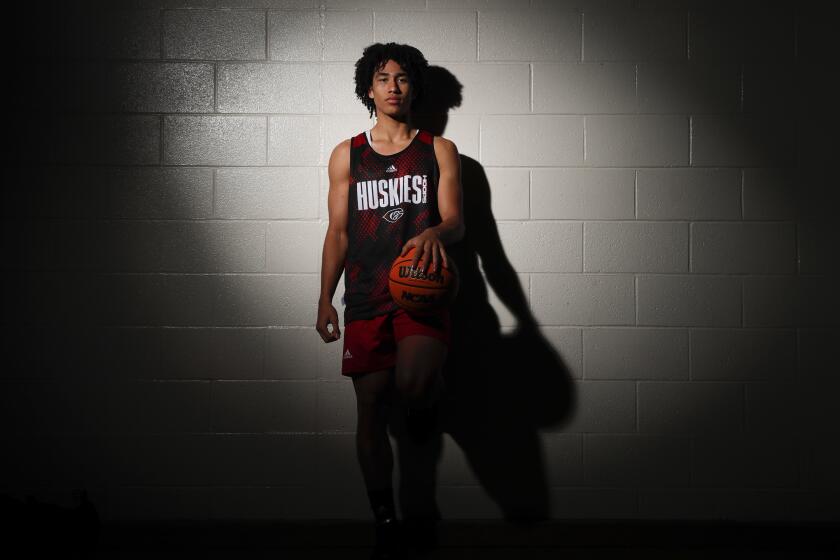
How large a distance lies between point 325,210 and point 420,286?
0.76 meters

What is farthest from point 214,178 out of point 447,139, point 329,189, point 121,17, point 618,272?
point 618,272

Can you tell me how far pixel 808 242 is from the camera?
276 cm

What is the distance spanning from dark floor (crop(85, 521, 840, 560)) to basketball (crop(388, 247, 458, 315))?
1009mm

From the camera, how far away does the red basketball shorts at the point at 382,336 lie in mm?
2361

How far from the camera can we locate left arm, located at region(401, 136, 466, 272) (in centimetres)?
219

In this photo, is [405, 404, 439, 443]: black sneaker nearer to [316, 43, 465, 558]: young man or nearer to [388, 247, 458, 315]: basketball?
[316, 43, 465, 558]: young man

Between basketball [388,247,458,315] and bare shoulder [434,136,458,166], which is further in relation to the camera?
bare shoulder [434,136,458,166]

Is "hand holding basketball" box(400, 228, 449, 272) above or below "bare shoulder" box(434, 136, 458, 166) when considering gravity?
below

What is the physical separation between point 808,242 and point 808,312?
28 cm

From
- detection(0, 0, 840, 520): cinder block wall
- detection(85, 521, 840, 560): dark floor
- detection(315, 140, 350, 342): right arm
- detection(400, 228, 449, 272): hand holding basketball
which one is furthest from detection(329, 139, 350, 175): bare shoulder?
detection(85, 521, 840, 560): dark floor

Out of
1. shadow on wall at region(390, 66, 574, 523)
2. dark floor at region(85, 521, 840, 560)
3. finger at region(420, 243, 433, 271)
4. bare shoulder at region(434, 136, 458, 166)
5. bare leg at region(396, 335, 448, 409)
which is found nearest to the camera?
finger at region(420, 243, 433, 271)

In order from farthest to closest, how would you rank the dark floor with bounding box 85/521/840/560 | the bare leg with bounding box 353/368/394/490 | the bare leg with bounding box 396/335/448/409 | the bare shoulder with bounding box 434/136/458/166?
1. the dark floor with bounding box 85/521/840/560
2. the bare shoulder with bounding box 434/136/458/166
3. the bare leg with bounding box 353/368/394/490
4. the bare leg with bounding box 396/335/448/409

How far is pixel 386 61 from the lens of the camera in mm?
2529

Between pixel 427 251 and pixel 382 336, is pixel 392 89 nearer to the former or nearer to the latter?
pixel 427 251
